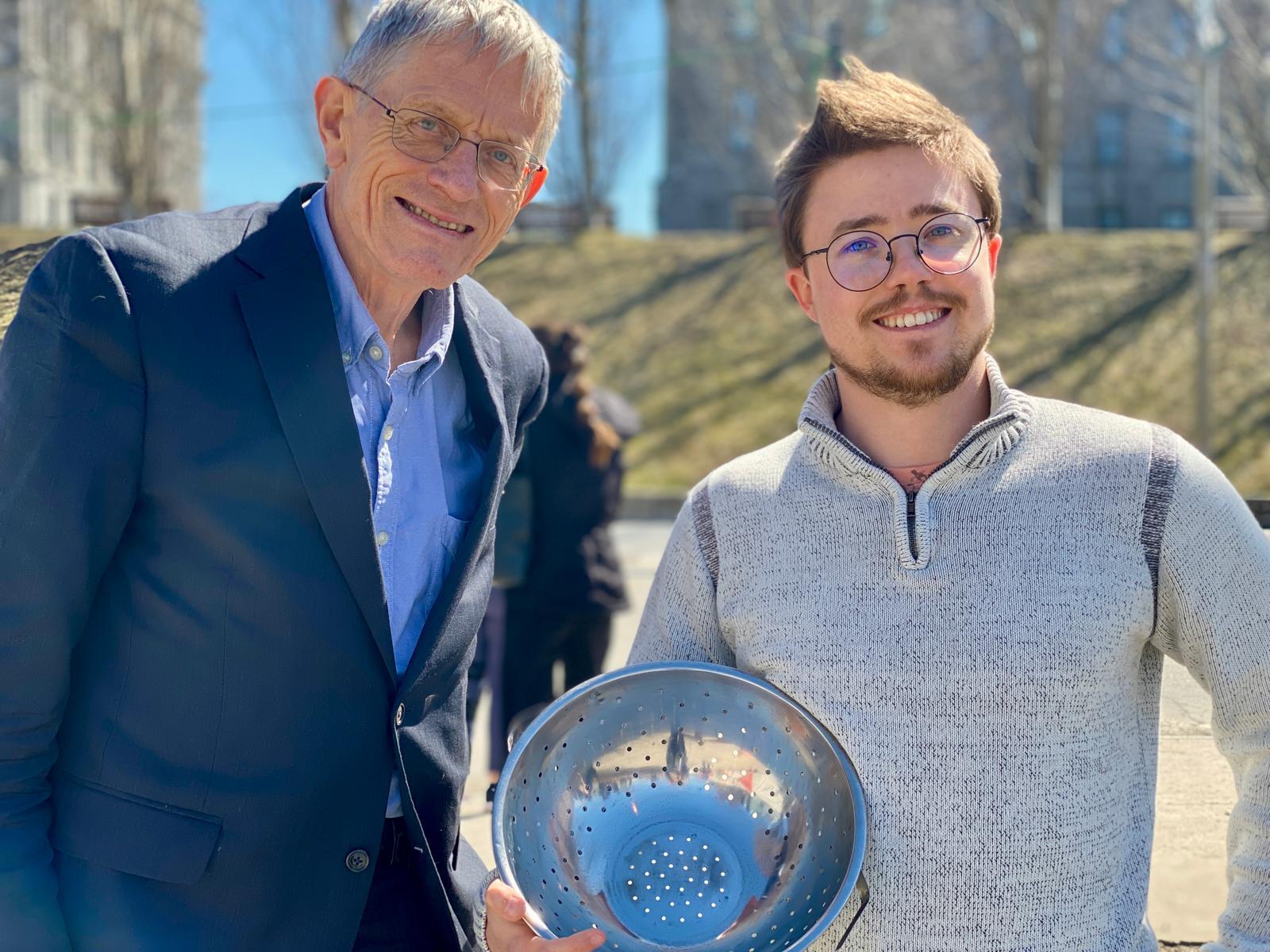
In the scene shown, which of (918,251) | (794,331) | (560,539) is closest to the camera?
(918,251)

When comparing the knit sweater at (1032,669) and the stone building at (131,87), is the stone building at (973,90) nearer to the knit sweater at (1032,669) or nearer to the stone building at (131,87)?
the stone building at (131,87)

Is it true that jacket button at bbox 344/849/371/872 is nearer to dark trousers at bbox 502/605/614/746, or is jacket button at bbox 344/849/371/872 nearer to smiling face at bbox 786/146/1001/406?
smiling face at bbox 786/146/1001/406

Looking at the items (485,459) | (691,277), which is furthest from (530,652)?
(691,277)

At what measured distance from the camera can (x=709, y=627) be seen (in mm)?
1871

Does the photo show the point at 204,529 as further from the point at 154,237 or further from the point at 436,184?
the point at 436,184

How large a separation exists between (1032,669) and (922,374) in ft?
1.47

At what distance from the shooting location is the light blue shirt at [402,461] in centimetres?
170

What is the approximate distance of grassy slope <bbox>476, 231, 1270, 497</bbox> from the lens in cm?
1473

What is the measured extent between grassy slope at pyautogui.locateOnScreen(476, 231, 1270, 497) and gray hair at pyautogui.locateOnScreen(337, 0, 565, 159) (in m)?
11.8

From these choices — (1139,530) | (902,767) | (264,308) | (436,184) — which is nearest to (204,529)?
(264,308)

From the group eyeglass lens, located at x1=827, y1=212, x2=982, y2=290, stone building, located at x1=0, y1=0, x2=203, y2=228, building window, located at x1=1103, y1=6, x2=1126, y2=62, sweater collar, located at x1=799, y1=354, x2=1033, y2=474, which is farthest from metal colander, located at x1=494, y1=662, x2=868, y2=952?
building window, located at x1=1103, y1=6, x2=1126, y2=62

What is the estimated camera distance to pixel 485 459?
1845 millimetres

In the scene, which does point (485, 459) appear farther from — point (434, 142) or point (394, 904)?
point (394, 904)

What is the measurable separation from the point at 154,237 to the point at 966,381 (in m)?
1.18
